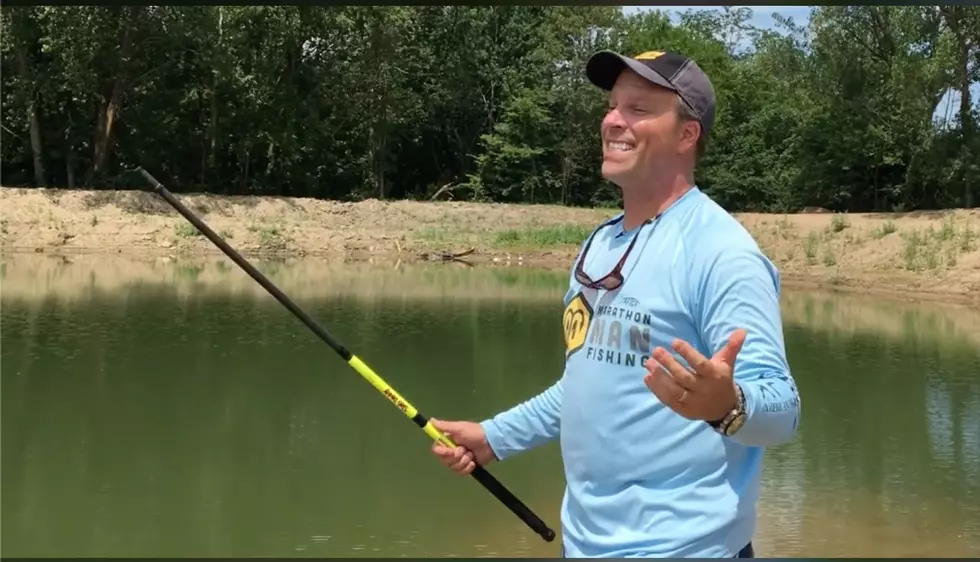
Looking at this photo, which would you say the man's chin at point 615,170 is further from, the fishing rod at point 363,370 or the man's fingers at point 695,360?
the fishing rod at point 363,370

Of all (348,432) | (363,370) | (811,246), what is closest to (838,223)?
(811,246)

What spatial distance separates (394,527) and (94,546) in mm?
1620

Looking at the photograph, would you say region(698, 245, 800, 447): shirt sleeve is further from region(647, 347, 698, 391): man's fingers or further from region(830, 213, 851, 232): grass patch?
region(830, 213, 851, 232): grass patch

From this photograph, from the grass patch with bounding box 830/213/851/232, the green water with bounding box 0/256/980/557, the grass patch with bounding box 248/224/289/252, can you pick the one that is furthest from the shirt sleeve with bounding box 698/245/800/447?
the grass patch with bounding box 248/224/289/252

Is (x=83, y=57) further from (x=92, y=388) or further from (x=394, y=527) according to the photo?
(x=394, y=527)

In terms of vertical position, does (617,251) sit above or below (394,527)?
above

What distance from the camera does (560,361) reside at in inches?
474

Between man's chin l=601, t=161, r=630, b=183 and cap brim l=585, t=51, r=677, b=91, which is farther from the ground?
cap brim l=585, t=51, r=677, b=91

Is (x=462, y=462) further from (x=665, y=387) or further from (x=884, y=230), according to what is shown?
(x=884, y=230)

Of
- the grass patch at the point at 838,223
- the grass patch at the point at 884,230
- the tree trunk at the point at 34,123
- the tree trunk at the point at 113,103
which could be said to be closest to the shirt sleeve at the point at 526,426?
the grass patch at the point at 884,230

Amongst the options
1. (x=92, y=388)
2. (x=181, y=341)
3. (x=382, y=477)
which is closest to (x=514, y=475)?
(x=382, y=477)

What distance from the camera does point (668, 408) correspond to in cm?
169

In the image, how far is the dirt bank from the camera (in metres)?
20.5

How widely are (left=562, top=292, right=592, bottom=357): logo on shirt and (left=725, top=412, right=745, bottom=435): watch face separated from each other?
36 cm
